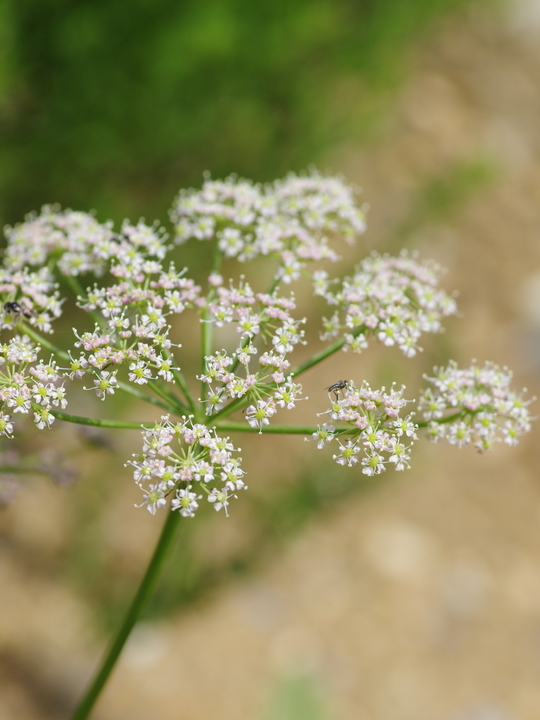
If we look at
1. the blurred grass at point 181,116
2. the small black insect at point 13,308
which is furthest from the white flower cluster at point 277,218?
the blurred grass at point 181,116

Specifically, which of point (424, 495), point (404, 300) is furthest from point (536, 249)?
point (404, 300)

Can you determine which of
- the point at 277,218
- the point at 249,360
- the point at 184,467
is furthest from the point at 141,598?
the point at 277,218

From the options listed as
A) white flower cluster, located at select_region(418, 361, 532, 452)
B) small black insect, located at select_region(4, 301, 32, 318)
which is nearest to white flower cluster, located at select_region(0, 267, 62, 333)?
small black insect, located at select_region(4, 301, 32, 318)

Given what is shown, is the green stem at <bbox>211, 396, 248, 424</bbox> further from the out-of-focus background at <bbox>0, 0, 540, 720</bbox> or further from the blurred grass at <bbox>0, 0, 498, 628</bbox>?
the blurred grass at <bbox>0, 0, 498, 628</bbox>

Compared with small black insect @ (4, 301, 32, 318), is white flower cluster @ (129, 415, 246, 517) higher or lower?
lower

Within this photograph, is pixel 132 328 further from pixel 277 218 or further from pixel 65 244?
pixel 277 218

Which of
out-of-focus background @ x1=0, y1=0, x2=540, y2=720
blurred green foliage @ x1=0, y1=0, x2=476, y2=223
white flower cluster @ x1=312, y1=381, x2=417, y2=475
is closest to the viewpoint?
white flower cluster @ x1=312, y1=381, x2=417, y2=475
